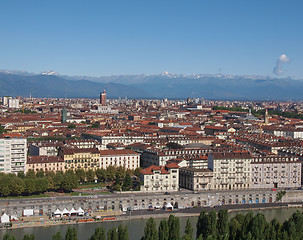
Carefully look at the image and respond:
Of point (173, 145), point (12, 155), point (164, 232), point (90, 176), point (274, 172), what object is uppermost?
point (12, 155)

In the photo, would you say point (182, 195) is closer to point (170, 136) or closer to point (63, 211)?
point (63, 211)

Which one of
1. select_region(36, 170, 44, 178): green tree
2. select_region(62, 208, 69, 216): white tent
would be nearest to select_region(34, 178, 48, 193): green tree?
select_region(36, 170, 44, 178): green tree

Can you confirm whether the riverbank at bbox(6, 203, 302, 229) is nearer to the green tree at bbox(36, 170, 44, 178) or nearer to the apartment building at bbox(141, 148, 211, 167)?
the apartment building at bbox(141, 148, 211, 167)

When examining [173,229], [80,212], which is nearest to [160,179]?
[80,212]

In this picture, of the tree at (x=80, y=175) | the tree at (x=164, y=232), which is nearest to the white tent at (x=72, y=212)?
the tree at (x=80, y=175)

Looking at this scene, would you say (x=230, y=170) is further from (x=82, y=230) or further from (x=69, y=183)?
(x=82, y=230)

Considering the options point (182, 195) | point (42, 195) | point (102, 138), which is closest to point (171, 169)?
point (182, 195)
